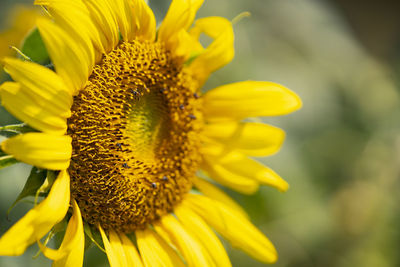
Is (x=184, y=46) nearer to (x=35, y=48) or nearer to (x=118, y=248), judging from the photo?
(x=35, y=48)

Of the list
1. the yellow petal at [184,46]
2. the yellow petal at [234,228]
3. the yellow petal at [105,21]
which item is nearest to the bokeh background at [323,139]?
the yellow petal at [234,228]

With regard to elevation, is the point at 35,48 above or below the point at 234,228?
above

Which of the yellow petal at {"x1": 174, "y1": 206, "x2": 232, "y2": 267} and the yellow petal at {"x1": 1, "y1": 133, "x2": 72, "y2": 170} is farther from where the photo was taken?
the yellow petal at {"x1": 174, "y1": 206, "x2": 232, "y2": 267}

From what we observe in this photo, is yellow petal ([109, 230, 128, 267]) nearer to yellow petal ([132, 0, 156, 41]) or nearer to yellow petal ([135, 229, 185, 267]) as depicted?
yellow petal ([135, 229, 185, 267])

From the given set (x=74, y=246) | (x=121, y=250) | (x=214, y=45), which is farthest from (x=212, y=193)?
(x=74, y=246)

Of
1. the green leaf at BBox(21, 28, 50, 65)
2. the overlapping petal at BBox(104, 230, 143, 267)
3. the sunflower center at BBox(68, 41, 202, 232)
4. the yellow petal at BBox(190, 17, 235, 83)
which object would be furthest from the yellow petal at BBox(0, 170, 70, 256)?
the yellow petal at BBox(190, 17, 235, 83)

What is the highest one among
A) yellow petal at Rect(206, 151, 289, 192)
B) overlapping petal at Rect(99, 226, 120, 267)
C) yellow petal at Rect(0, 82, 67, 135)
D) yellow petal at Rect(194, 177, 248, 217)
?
yellow petal at Rect(206, 151, 289, 192)
